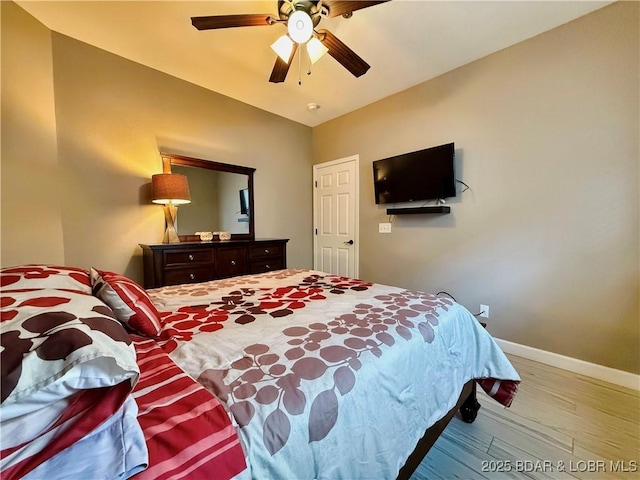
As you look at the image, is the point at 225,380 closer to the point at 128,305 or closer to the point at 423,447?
the point at 128,305

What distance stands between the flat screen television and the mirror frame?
1.59 metres

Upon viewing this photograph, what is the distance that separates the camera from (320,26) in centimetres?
208

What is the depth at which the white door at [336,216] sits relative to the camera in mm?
3615

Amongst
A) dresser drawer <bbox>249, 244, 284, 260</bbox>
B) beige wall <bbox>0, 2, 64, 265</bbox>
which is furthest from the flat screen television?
beige wall <bbox>0, 2, 64, 265</bbox>

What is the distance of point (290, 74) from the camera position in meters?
2.68

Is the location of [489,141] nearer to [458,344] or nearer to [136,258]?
[458,344]

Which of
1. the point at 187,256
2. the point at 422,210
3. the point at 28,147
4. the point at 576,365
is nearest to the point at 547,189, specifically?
the point at 422,210

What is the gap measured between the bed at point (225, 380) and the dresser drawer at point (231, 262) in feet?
4.35

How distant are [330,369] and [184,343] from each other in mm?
525

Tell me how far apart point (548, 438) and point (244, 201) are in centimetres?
328

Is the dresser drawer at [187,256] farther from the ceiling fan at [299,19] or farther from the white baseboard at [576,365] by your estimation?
the white baseboard at [576,365]

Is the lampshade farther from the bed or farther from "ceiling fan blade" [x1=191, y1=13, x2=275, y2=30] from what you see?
the bed

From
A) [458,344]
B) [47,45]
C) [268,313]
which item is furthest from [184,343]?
[47,45]

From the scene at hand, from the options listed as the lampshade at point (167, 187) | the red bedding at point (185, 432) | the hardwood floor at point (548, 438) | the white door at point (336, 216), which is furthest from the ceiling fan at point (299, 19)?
the hardwood floor at point (548, 438)
